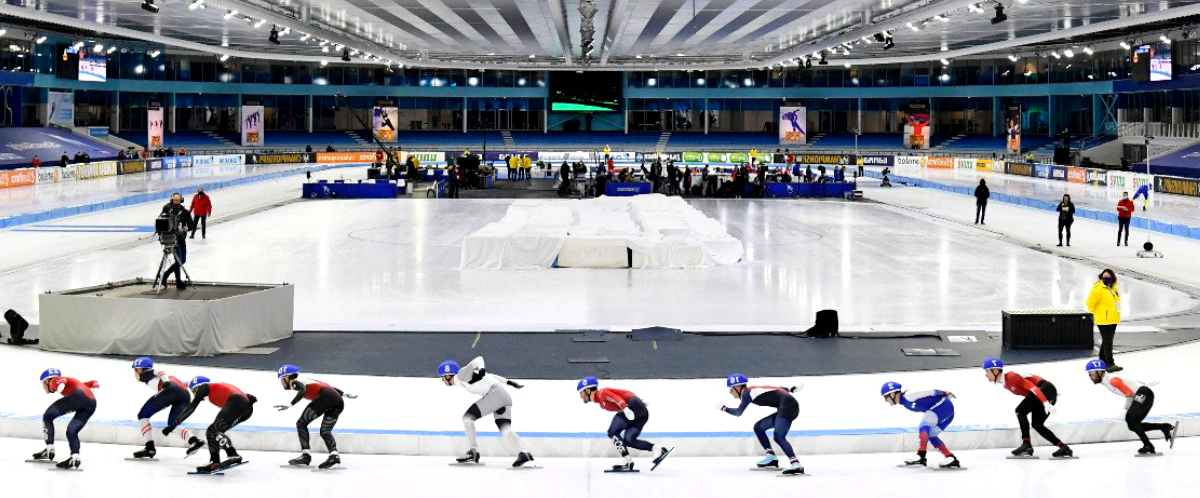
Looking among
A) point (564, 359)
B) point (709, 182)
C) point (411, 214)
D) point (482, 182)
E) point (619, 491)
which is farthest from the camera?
point (482, 182)

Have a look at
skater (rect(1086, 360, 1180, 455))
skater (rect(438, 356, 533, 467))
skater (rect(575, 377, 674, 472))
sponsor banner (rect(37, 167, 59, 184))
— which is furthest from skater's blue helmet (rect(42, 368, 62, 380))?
sponsor banner (rect(37, 167, 59, 184))

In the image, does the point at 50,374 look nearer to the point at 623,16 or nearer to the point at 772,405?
the point at 772,405

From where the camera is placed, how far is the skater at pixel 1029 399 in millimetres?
9414

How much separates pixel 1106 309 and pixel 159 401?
30.5 ft

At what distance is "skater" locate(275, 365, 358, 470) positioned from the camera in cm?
934

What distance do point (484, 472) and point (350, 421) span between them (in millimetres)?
1670

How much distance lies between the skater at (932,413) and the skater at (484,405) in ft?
9.07

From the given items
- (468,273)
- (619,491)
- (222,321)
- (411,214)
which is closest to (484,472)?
(619,491)

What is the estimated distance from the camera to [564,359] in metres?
13.8

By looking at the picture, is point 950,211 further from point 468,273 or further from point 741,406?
point 741,406

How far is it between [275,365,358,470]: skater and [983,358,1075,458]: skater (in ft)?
16.0

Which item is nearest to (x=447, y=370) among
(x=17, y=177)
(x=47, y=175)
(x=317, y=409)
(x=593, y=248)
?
(x=317, y=409)

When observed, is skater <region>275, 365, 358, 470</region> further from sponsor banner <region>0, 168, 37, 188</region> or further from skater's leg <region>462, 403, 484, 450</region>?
sponsor banner <region>0, 168, 37, 188</region>

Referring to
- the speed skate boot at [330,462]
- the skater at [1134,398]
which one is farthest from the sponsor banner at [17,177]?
the skater at [1134,398]
